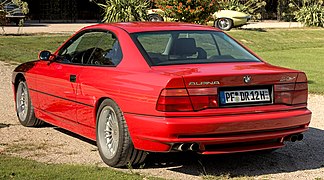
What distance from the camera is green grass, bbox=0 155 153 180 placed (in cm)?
608

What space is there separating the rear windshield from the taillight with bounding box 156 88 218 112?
656 millimetres

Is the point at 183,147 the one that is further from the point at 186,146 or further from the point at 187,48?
the point at 187,48

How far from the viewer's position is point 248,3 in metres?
39.8

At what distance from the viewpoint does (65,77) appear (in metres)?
7.58

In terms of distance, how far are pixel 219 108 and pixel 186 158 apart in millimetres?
1243

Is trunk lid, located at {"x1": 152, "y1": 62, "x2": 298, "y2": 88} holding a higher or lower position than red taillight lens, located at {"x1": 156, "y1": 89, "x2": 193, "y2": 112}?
higher

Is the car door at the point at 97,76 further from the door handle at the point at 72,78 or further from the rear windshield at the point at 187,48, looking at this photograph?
the rear windshield at the point at 187,48

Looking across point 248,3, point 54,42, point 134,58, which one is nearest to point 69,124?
point 134,58

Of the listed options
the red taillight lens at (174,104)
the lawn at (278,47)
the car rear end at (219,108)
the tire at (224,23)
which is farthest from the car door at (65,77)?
the tire at (224,23)

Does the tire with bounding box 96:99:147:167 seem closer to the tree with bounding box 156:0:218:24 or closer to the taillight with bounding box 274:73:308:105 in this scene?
the taillight with bounding box 274:73:308:105

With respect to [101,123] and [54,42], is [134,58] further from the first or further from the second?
[54,42]

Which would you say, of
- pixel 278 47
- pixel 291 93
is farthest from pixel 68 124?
pixel 278 47

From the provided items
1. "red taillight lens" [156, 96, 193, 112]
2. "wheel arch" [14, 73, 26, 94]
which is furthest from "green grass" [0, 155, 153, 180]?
"wheel arch" [14, 73, 26, 94]

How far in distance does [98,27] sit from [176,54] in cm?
119
